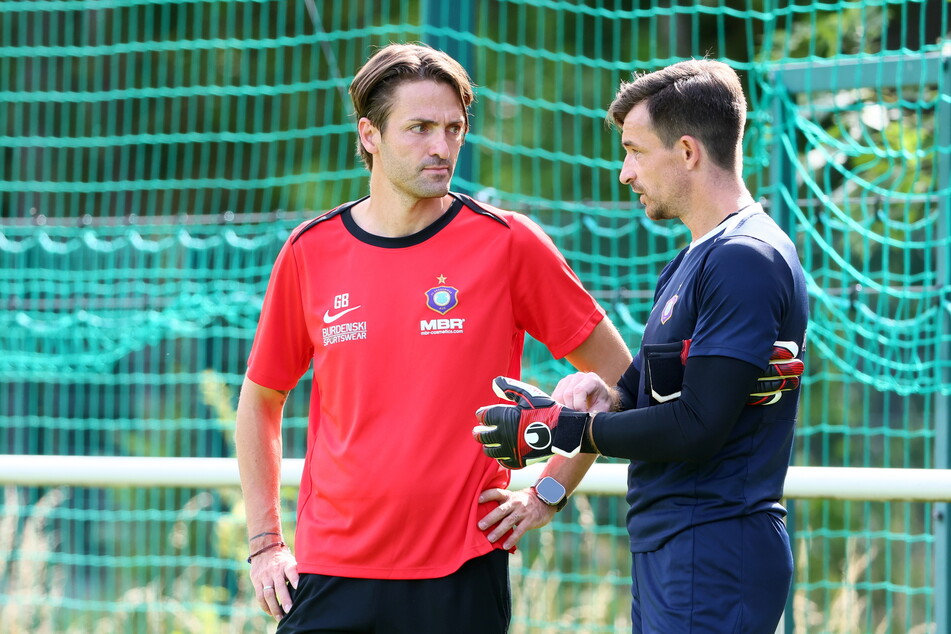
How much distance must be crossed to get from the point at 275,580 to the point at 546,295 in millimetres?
945

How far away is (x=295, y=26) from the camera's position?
10.0 m

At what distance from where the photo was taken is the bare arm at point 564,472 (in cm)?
255

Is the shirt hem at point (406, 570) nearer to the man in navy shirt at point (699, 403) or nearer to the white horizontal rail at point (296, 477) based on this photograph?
the man in navy shirt at point (699, 403)

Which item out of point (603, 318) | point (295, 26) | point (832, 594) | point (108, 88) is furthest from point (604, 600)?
point (108, 88)

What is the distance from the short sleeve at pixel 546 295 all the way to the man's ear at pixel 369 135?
1.34ft

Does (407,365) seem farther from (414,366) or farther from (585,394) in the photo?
(585,394)

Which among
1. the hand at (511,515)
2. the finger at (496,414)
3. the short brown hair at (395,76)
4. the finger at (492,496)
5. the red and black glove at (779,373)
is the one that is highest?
the short brown hair at (395,76)

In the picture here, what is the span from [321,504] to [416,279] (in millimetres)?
582

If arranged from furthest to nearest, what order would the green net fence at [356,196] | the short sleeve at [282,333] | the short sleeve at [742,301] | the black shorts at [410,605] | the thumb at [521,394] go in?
the green net fence at [356,196]
the short sleeve at [282,333]
the black shorts at [410,605]
the thumb at [521,394]
the short sleeve at [742,301]

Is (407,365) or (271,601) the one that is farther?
(271,601)

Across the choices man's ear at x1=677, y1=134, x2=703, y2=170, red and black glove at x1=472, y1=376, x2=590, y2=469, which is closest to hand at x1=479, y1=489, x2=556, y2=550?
red and black glove at x1=472, y1=376, x2=590, y2=469

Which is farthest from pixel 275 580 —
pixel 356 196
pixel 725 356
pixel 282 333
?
pixel 356 196

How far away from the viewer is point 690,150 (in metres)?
2.31

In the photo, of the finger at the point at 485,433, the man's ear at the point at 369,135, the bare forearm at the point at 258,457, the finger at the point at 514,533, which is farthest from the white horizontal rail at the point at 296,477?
the man's ear at the point at 369,135
